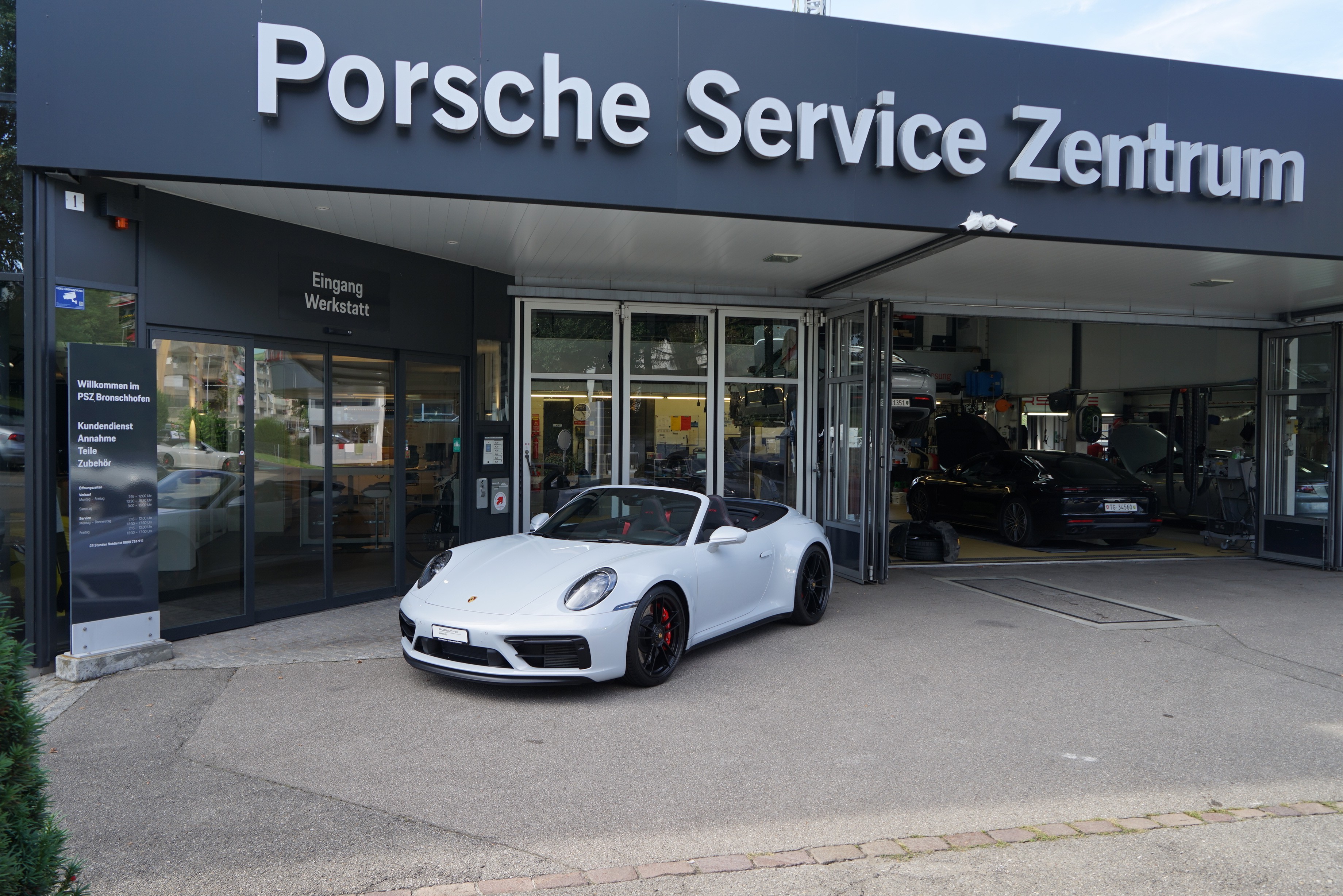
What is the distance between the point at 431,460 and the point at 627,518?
3.20 m

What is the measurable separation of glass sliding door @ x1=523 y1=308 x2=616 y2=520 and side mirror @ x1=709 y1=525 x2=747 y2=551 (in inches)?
159

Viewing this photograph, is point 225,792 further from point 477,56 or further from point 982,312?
point 982,312

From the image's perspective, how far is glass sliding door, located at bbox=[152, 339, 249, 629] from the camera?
257 inches

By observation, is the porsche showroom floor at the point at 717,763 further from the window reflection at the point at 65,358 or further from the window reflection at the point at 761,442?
the window reflection at the point at 761,442

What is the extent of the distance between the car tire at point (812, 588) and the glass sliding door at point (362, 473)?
13.0ft

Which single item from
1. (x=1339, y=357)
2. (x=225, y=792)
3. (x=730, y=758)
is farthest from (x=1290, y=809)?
(x=1339, y=357)

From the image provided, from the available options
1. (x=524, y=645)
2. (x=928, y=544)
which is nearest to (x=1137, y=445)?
(x=928, y=544)

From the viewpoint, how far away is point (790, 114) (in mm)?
6664

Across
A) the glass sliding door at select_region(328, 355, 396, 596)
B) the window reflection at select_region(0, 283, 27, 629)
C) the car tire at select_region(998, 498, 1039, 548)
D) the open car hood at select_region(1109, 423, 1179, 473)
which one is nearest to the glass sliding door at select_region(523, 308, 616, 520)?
the glass sliding door at select_region(328, 355, 396, 596)

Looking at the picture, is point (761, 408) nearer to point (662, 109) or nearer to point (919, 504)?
point (662, 109)

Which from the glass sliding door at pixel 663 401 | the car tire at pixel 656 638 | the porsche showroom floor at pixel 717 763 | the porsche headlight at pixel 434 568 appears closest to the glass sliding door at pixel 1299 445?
the porsche showroom floor at pixel 717 763

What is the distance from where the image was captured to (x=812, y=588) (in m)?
7.32

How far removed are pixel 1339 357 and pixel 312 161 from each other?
11801 millimetres

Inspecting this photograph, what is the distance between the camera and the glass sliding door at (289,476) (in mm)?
7133
